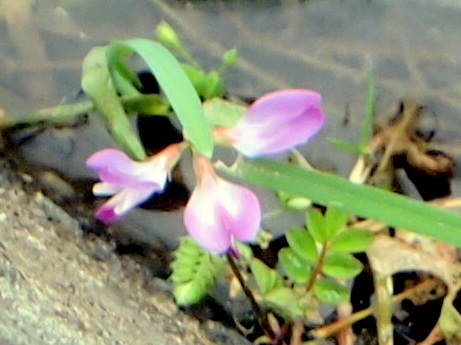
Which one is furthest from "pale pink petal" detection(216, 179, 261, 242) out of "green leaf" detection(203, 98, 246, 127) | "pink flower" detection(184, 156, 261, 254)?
"green leaf" detection(203, 98, 246, 127)

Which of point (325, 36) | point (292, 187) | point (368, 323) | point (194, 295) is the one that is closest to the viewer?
point (292, 187)

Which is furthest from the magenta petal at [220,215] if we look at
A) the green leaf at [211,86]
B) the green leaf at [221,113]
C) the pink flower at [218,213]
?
the green leaf at [211,86]

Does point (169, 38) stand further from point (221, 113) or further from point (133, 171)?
point (133, 171)

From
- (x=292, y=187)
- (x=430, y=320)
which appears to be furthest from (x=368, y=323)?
(x=292, y=187)

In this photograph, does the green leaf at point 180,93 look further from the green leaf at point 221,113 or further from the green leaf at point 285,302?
the green leaf at point 285,302

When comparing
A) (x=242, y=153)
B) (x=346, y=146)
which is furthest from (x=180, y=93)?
(x=346, y=146)

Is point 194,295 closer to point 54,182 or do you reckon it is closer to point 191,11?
point 54,182

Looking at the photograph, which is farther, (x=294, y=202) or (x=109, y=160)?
(x=294, y=202)
